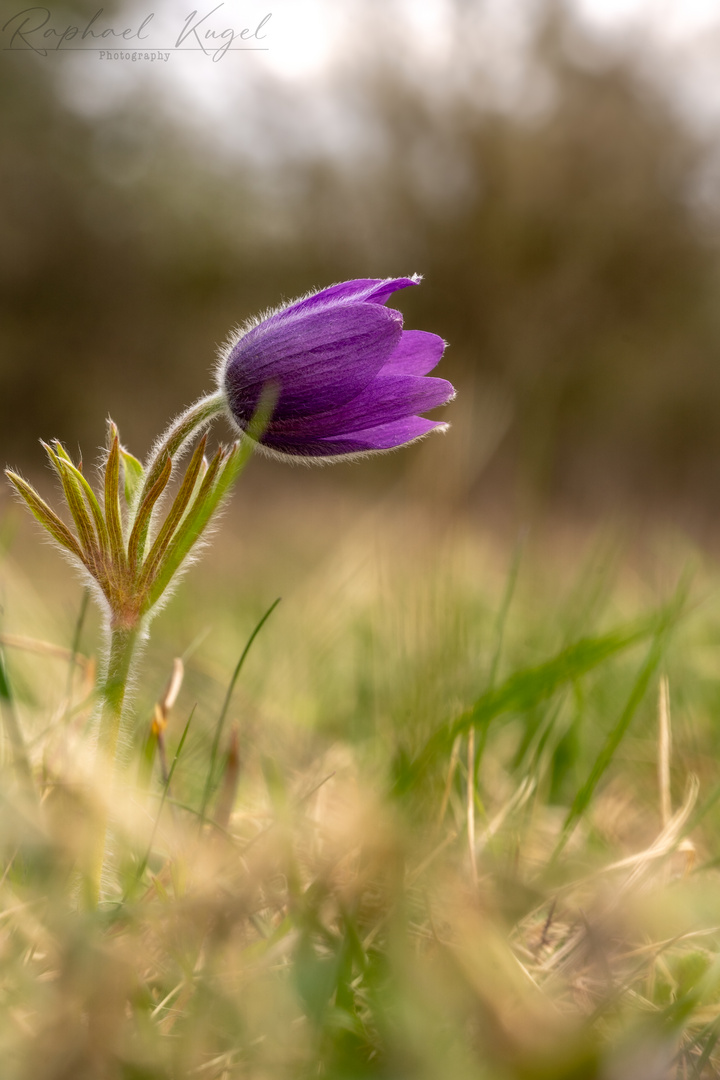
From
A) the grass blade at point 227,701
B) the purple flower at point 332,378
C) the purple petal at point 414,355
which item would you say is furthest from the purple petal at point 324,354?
the grass blade at point 227,701

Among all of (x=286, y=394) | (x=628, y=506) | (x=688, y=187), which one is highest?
(x=688, y=187)

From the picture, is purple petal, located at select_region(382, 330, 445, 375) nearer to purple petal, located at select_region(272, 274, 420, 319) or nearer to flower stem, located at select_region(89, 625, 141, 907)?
purple petal, located at select_region(272, 274, 420, 319)

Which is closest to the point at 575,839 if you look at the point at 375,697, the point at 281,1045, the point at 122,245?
the point at 375,697

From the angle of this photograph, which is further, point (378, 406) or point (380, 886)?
point (378, 406)

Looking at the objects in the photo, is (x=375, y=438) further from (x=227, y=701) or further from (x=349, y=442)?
(x=227, y=701)

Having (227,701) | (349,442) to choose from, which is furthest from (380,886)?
(349,442)

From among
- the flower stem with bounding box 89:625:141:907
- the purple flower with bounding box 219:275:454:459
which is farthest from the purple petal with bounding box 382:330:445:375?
the flower stem with bounding box 89:625:141:907

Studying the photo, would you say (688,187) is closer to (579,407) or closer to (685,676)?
(579,407)
